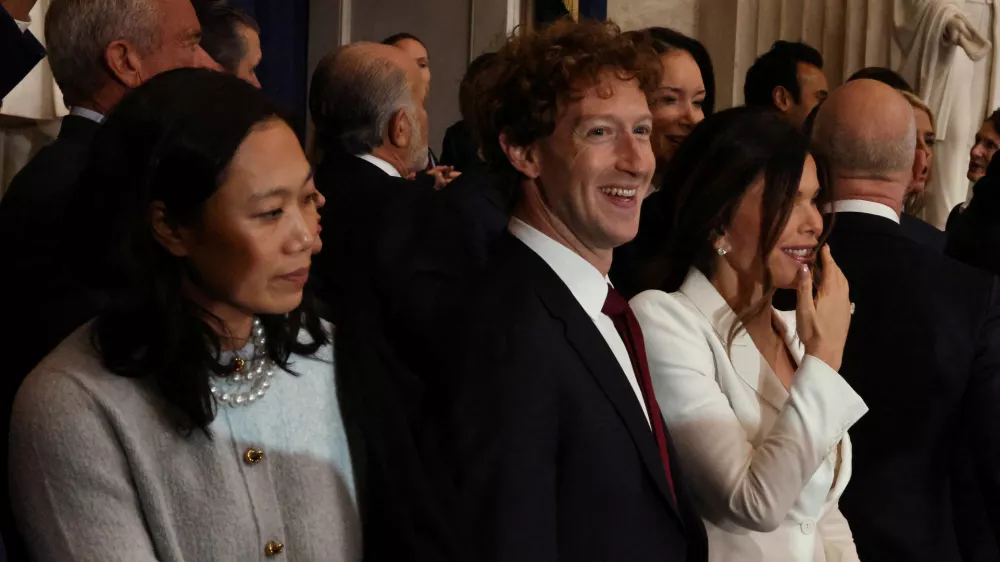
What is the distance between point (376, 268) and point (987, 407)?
135 centimetres

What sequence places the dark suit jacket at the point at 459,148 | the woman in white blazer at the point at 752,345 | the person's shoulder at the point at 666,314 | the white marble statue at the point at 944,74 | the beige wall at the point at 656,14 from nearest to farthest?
the woman in white blazer at the point at 752,345
the person's shoulder at the point at 666,314
the dark suit jacket at the point at 459,148
the white marble statue at the point at 944,74
the beige wall at the point at 656,14

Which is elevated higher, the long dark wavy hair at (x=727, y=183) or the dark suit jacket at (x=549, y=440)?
the long dark wavy hair at (x=727, y=183)

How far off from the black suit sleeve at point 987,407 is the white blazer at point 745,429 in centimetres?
36

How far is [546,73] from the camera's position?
202cm

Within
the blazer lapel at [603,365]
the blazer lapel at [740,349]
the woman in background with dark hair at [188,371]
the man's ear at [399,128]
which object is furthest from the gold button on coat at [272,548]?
the man's ear at [399,128]

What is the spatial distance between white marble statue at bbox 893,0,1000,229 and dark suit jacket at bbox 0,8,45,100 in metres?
5.50

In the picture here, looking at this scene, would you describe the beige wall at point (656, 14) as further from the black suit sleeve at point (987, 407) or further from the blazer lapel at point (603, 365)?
the blazer lapel at point (603, 365)

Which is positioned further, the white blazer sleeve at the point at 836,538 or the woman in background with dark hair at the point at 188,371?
the white blazer sleeve at the point at 836,538

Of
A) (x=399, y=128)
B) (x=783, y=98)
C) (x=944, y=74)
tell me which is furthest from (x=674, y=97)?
(x=944, y=74)

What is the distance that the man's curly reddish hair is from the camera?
2.01 meters

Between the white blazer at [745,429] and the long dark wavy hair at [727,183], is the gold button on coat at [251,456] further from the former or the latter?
the long dark wavy hair at [727,183]

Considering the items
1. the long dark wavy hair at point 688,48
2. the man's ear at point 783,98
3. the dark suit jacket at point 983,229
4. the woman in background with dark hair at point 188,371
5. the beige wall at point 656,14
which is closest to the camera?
the woman in background with dark hair at point 188,371

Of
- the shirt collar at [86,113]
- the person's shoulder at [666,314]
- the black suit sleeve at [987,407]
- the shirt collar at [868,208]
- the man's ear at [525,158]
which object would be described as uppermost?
the man's ear at [525,158]

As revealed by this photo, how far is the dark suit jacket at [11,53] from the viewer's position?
173 centimetres
